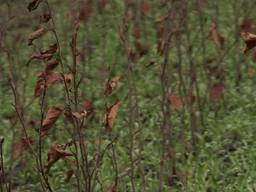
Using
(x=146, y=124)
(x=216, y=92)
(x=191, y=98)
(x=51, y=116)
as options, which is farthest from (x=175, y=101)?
(x=51, y=116)

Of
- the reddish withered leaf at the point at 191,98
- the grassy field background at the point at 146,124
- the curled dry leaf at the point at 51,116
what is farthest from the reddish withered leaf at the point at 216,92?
the curled dry leaf at the point at 51,116

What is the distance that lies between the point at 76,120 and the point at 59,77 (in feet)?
0.66

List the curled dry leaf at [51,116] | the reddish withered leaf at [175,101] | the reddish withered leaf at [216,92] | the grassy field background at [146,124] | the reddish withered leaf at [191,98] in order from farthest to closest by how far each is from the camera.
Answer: the reddish withered leaf at [216,92] < the reddish withered leaf at [191,98] < the reddish withered leaf at [175,101] < the grassy field background at [146,124] < the curled dry leaf at [51,116]

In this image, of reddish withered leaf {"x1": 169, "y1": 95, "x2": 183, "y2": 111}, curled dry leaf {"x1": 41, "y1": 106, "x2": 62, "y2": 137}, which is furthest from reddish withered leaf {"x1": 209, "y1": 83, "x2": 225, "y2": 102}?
curled dry leaf {"x1": 41, "y1": 106, "x2": 62, "y2": 137}

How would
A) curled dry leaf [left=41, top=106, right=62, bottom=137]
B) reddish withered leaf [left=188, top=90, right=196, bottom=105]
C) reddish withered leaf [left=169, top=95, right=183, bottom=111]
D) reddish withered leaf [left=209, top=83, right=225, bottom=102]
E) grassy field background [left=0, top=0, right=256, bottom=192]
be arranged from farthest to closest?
reddish withered leaf [left=209, top=83, right=225, bottom=102] < reddish withered leaf [left=188, top=90, right=196, bottom=105] < reddish withered leaf [left=169, top=95, right=183, bottom=111] < grassy field background [left=0, top=0, right=256, bottom=192] < curled dry leaf [left=41, top=106, right=62, bottom=137]

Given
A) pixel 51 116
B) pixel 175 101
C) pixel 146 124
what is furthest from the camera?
pixel 146 124

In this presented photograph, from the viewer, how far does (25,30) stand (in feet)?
25.7

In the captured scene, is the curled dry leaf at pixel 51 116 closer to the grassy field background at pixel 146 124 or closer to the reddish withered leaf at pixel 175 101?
the grassy field background at pixel 146 124

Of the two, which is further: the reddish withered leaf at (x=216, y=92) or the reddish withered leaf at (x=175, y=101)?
the reddish withered leaf at (x=216, y=92)

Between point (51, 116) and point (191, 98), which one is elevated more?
point (51, 116)

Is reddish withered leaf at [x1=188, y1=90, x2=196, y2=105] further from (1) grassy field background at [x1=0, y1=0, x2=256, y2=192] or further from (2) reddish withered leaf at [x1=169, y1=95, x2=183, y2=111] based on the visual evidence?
(2) reddish withered leaf at [x1=169, y1=95, x2=183, y2=111]

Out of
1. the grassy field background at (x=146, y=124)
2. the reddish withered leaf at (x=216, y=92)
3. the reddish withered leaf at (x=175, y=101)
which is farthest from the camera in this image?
the reddish withered leaf at (x=216, y=92)

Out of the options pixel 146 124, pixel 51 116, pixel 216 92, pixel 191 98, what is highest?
pixel 51 116

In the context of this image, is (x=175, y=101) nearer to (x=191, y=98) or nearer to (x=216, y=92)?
(x=191, y=98)
